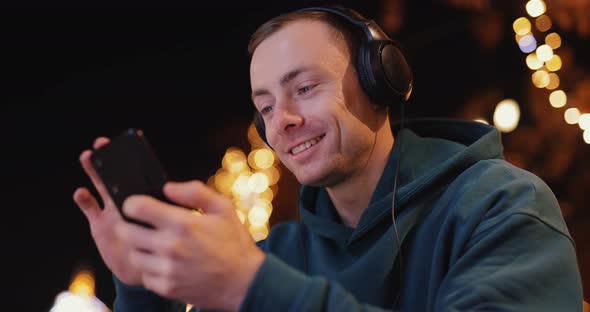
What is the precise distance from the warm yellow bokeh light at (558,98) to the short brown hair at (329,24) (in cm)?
184

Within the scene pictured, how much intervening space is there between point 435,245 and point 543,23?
1.99 m

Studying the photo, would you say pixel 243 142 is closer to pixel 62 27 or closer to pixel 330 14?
pixel 62 27

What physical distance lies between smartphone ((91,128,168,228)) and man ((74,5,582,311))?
0.16 ft

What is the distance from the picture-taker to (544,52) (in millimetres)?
2877

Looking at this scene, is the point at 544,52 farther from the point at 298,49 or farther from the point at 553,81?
the point at 298,49

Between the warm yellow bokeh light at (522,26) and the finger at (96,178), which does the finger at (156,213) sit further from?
the warm yellow bokeh light at (522,26)

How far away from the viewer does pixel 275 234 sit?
145cm

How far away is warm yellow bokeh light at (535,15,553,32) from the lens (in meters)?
2.78

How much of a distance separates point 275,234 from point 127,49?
1.95 m

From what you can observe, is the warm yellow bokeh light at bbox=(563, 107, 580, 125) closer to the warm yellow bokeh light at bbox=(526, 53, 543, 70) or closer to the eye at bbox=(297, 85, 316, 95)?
the warm yellow bokeh light at bbox=(526, 53, 543, 70)

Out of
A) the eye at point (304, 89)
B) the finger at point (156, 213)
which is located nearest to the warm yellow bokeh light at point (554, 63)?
the eye at point (304, 89)

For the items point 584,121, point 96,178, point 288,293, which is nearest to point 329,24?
point 96,178

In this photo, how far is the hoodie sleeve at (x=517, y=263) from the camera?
2.90 feet

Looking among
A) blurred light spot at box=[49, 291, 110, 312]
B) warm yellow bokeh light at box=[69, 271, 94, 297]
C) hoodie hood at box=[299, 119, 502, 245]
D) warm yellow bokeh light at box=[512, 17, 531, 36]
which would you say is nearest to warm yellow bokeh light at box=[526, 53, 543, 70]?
warm yellow bokeh light at box=[512, 17, 531, 36]
